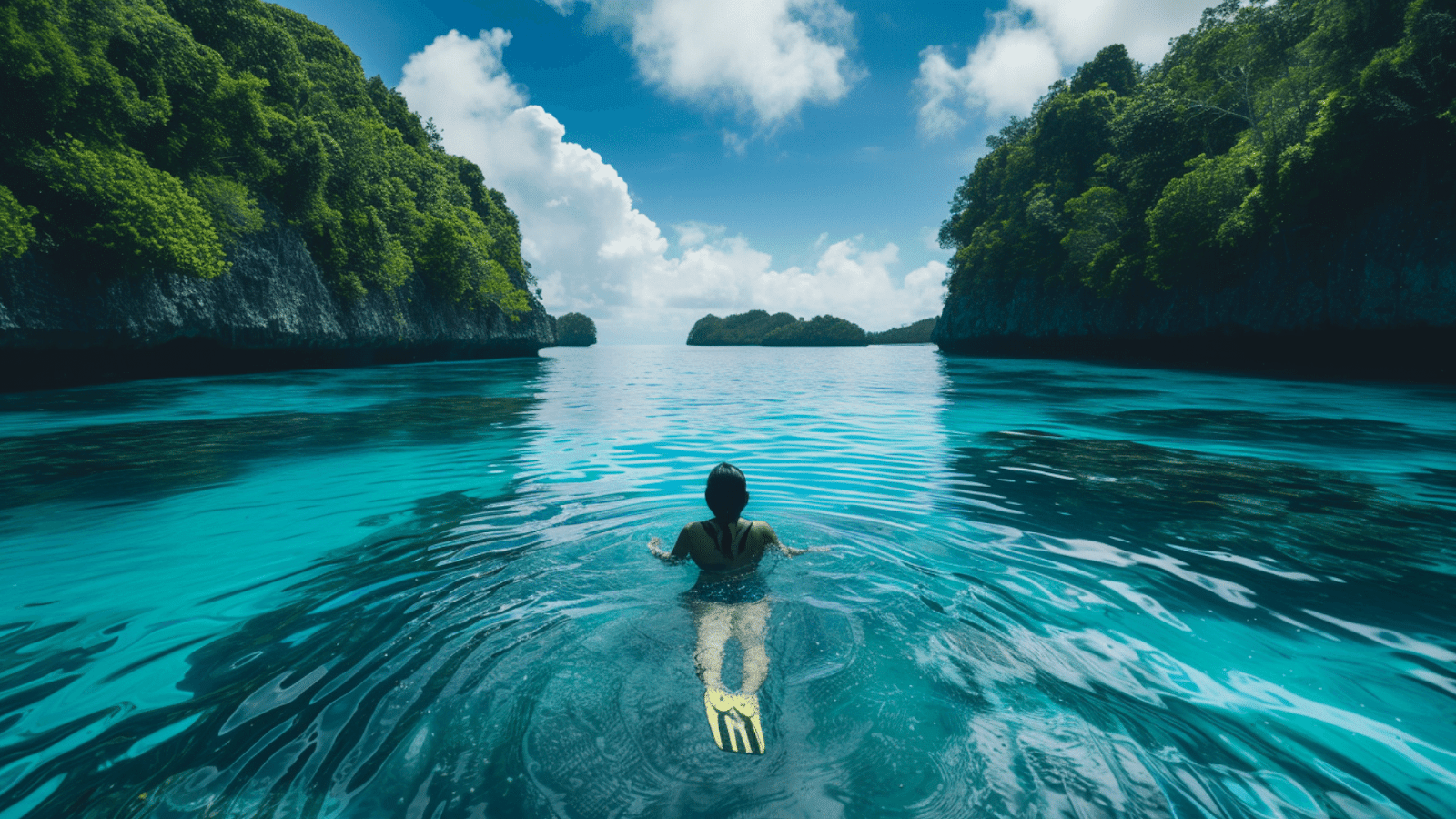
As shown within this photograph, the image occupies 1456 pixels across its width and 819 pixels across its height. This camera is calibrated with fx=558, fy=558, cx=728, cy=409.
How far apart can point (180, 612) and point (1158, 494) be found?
9.71m

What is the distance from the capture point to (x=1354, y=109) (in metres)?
19.3

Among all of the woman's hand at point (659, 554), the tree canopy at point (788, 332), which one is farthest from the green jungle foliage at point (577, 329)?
the woman's hand at point (659, 554)

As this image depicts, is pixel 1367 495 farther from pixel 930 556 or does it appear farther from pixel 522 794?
pixel 522 794

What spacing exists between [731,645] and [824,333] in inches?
5738

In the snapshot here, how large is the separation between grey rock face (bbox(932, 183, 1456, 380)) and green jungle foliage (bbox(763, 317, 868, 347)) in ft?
347

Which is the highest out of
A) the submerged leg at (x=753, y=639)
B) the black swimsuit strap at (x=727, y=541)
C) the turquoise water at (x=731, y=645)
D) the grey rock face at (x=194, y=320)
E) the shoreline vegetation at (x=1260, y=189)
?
the shoreline vegetation at (x=1260, y=189)

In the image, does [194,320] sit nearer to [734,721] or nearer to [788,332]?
[734,721]

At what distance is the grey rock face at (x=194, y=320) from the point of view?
1620 cm

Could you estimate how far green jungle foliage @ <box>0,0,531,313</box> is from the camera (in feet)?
50.2

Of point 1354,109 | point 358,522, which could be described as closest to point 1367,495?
point 358,522

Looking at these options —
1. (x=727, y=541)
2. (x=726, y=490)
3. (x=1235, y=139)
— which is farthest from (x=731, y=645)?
(x=1235, y=139)

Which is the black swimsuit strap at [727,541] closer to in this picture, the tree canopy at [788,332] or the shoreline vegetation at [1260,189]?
the shoreline vegetation at [1260,189]

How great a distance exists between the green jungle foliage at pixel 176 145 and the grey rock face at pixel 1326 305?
41.6 metres

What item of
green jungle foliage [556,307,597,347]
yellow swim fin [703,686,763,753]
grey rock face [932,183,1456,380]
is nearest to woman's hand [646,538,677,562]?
yellow swim fin [703,686,763,753]
